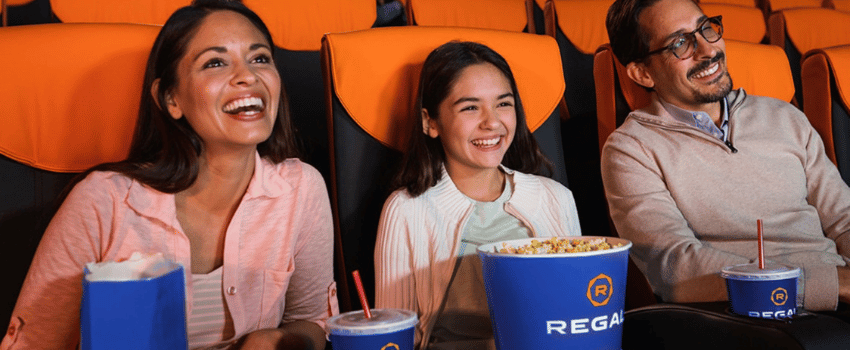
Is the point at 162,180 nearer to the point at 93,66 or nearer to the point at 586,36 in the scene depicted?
the point at 93,66

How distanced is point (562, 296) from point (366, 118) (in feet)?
Result: 2.24

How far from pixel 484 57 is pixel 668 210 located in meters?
0.54

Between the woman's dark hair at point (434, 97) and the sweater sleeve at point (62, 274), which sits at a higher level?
→ the woman's dark hair at point (434, 97)

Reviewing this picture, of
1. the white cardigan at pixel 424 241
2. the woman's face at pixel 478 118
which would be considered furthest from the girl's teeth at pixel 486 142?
the white cardigan at pixel 424 241

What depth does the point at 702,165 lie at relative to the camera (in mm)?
1595

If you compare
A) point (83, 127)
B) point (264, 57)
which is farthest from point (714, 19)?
point (83, 127)

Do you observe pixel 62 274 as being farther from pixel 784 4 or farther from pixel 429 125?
pixel 784 4

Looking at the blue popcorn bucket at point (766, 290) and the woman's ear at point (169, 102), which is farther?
the woman's ear at point (169, 102)

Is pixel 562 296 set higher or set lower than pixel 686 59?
lower

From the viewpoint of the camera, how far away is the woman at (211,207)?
110cm

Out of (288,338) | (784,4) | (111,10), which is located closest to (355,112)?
(288,338)

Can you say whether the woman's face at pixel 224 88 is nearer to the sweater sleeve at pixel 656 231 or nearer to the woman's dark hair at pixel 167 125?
the woman's dark hair at pixel 167 125

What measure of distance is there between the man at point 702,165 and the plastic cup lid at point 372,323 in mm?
746

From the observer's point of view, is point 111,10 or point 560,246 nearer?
point 560,246
